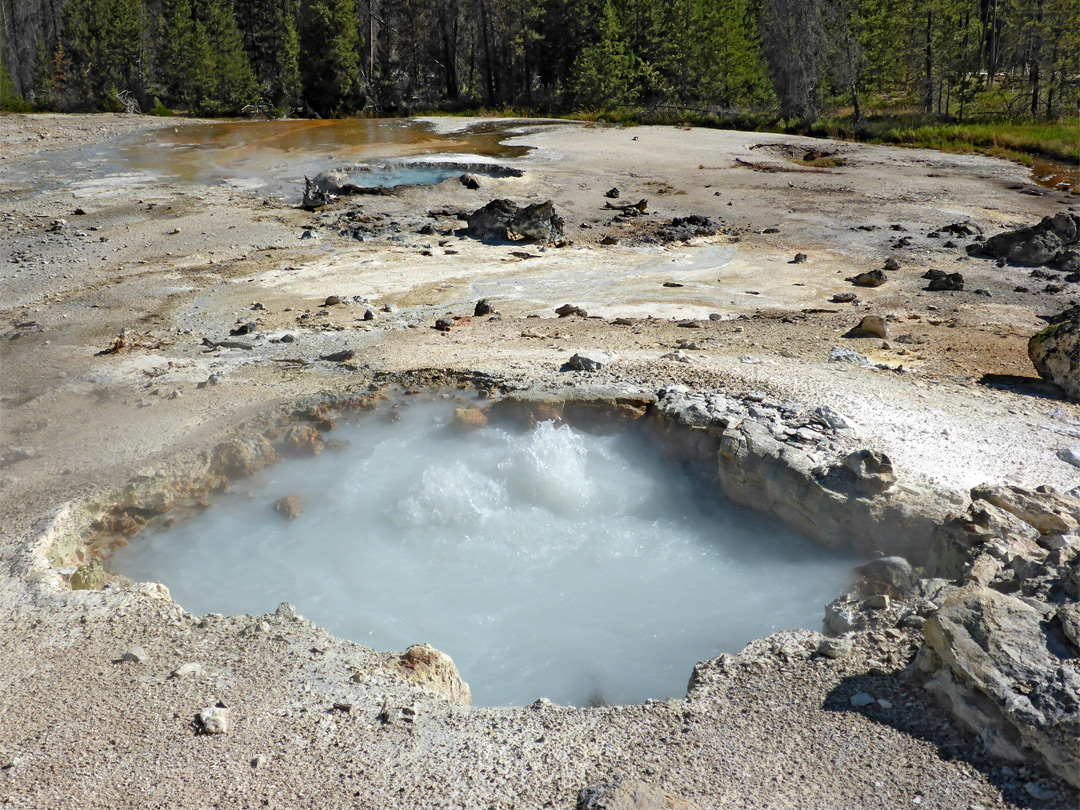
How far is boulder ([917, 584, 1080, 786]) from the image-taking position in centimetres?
283

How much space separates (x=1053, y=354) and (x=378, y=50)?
38604mm

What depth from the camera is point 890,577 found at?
175 inches

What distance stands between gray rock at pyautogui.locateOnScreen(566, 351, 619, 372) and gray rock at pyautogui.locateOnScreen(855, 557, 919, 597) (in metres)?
2.69

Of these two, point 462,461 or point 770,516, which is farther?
point 462,461

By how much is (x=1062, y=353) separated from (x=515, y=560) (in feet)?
14.5

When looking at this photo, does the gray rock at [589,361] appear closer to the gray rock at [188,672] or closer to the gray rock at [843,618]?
the gray rock at [843,618]

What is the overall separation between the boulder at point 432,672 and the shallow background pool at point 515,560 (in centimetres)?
34

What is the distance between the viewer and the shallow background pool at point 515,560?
4484 millimetres

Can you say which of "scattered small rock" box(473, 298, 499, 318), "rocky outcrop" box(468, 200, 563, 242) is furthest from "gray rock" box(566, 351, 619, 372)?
"rocky outcrop" box(468, 200, 563, 242)

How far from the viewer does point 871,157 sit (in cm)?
1934

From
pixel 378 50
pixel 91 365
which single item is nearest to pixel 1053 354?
pixel 91 365

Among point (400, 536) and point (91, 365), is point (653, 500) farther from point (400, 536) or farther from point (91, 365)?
point (91, 365)

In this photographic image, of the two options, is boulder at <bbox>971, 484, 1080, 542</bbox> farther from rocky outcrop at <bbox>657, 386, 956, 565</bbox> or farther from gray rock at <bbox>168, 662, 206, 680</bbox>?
gray rock at <bbox>168, 662, 206, 680</bbox>

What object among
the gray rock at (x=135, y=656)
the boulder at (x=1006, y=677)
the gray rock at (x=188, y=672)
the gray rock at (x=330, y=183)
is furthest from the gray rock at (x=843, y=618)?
the gray rock at (x=330, y=183)
